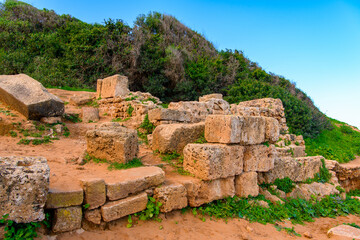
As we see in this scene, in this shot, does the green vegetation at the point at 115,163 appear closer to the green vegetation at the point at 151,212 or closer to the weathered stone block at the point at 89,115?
the green vegetation at the point at 151,212

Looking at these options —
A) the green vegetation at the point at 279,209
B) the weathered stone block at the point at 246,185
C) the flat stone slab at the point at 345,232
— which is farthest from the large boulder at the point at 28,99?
the flat stone slab at the point at 345,232

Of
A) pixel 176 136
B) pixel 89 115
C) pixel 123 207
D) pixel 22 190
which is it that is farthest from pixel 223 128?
pixel 89 115

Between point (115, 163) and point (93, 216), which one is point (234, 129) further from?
point (93, 216)

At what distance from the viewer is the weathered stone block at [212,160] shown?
14.9 ft

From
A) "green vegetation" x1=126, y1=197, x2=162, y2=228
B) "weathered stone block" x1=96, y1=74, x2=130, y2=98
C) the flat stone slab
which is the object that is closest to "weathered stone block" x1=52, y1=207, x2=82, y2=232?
"green vegetation" x1=126, y1=197, x2=162, y2=228

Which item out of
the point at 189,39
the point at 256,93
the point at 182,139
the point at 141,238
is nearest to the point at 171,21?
the point at 189,39

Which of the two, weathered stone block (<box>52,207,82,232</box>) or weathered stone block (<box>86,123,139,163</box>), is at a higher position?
weathered stone block (<box>86,123,139,163</box>)

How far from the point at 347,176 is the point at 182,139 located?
754 cm

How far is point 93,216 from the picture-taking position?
332 centimetres

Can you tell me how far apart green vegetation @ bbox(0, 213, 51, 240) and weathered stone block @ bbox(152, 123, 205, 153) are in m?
2.94

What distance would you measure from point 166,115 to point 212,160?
2.68 m

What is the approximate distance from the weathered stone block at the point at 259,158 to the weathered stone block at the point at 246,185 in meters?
0.14

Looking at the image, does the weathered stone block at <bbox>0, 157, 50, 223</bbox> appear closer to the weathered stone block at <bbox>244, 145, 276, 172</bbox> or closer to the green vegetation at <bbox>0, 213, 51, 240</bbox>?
the green vegetation at <bbox>0, 213, 51, 240</bbox>

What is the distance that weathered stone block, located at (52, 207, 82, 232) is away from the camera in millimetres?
3031
